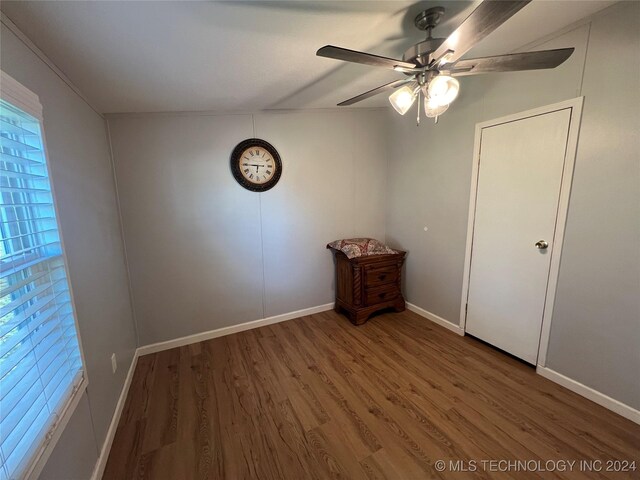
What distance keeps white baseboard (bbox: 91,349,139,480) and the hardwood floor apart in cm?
4

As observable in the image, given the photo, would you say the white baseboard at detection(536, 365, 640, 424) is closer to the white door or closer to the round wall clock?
the white door

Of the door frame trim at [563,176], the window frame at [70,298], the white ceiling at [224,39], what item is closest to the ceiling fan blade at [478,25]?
the white ceiling at [224,39]

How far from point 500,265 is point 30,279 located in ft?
9.50

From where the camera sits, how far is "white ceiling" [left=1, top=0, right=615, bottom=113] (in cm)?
116

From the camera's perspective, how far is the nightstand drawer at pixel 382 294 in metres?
2.99

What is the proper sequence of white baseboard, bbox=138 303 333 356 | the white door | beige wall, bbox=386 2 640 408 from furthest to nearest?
white baseboard, bbox=138 303 333 356
the white door
beige wall, bbox=386 2 640 408

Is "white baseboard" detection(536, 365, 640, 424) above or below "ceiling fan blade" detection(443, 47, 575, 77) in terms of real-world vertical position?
below

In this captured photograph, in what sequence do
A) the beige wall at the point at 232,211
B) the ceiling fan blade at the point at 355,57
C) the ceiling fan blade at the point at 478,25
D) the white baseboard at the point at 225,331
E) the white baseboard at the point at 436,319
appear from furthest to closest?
the white baseboard at the point at 436,319 < the white baseboard at the point at 225,331 < the beige wall at the point at 232,211 < the ceiling fan blade at the point at 355,57 < the ceiling fan blade at the point at 478,25

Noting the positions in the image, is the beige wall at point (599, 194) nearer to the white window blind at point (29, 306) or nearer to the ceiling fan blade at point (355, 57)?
the ceiling fan blade at point (355, 57)

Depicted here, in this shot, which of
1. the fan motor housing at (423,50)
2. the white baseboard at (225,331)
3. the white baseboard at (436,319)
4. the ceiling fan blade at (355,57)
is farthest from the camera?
the white baseboard at (436,319)

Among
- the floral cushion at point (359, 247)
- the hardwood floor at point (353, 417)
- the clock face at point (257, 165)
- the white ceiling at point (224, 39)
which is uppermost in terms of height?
the white ceiling at point (224, 39)

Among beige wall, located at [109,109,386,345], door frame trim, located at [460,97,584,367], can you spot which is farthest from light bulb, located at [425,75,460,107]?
beige wall, located at [109,109,386,345]

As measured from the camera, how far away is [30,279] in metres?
1.00

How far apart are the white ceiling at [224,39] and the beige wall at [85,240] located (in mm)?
159
